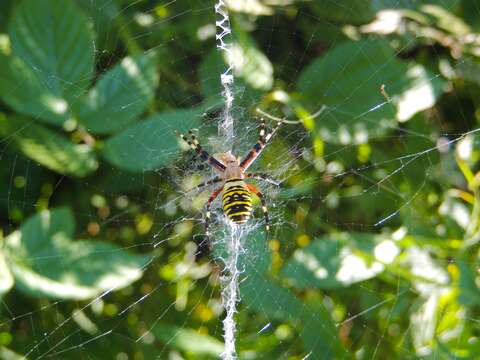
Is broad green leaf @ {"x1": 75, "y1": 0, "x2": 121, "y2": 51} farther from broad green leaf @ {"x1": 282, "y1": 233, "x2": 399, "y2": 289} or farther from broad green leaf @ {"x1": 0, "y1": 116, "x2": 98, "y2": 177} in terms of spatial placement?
broad green leaf @ {"x1": 282, "y1": 233, "x2": 399, "y2": 289}

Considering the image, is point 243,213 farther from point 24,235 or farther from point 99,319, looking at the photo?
point 24,235

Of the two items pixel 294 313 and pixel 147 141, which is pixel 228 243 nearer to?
pixel 294 313

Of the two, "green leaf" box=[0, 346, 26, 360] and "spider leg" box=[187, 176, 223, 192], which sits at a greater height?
"spider leg" box=[187, 176, 223, 192]

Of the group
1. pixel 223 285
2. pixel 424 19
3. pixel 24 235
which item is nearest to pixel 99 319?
pixel 223 285

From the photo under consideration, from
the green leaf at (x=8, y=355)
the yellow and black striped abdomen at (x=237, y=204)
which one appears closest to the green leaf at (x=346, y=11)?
the yellow and black striped abdomen at (x=237, y=204)

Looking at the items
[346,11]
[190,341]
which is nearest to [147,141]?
[190,341]

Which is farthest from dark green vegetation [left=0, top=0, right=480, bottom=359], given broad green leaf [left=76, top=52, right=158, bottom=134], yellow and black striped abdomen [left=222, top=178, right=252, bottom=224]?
A: yellow and black striped abdomen [left=222, top=178, right=252, bottom=224]
